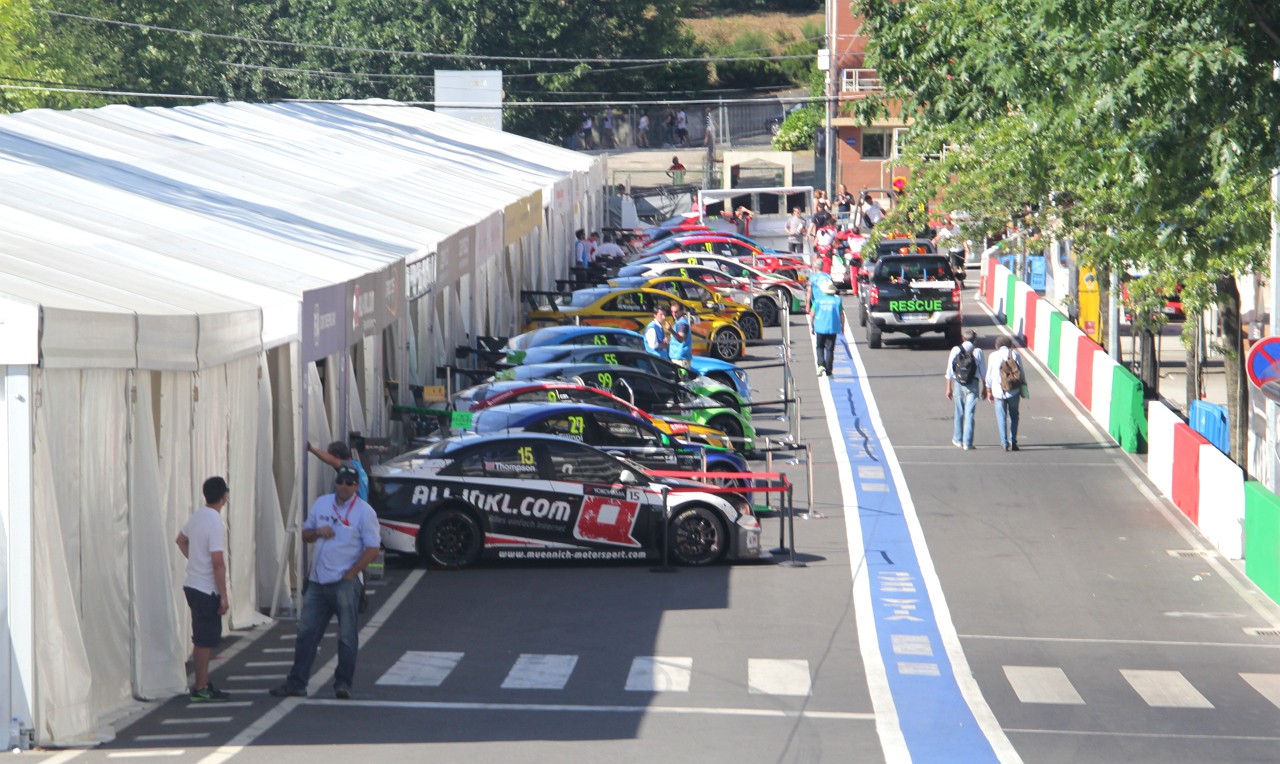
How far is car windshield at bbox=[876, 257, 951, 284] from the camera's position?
33.8m

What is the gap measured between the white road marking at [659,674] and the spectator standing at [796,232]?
3792 cm

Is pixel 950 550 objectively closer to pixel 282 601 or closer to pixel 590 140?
pixel 282 601

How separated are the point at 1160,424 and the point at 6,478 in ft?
51.0

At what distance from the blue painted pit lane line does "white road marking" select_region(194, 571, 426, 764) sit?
4.22 metres

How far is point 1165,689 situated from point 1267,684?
96cm

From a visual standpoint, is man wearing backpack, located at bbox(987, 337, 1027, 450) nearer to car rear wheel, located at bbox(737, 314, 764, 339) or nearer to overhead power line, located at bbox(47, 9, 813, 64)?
car rear wheel, located at bbox(737, 314, 764, 339)

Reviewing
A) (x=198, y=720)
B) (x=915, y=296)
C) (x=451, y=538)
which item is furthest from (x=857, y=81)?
(x=198, y=720)

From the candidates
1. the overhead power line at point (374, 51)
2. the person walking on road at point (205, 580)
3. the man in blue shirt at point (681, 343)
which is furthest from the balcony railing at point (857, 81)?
the person walking on road at point (205, 580)

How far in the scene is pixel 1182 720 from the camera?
12281 millimetres

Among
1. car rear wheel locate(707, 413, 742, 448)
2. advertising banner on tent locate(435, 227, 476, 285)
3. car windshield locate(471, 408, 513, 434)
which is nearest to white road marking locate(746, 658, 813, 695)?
car windshield locate(471, 408, 513, 434)

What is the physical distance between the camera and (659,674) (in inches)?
520

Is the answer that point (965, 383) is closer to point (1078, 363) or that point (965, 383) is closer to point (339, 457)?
point (1078, 363)

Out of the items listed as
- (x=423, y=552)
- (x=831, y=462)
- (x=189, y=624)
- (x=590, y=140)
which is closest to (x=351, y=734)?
(x=189, y=624)

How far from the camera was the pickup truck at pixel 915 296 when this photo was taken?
3366 cm
